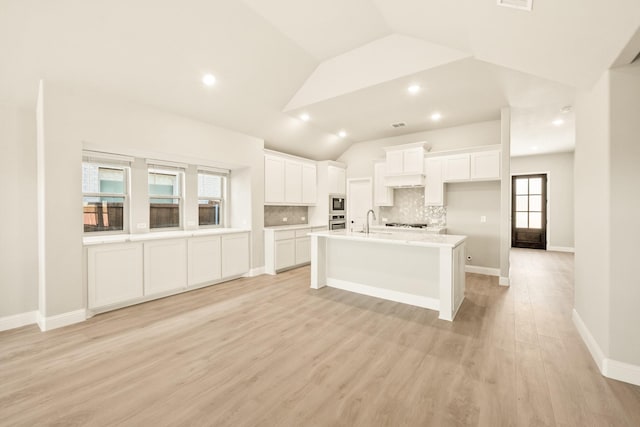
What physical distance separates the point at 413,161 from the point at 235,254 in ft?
13.3

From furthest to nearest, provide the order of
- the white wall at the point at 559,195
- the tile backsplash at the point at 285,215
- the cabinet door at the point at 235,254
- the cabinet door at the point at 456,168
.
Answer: the white wall at the point at 559,195 → the tile backsplash at the point at 285,215 → the cabinet door at the point at 456,168 → the cabinet door at the point at 235,254

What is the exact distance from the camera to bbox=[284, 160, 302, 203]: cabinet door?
241 inches

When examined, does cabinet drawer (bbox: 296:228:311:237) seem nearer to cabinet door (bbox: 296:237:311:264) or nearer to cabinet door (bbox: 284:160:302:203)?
cabinet door (bbox: 296:237:311:264)

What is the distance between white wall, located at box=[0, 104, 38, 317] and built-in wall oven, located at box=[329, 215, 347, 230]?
528 centimetres

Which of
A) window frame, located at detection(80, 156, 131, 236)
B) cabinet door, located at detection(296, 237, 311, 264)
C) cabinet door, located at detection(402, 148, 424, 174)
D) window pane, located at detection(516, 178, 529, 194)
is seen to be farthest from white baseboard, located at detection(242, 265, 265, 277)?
window pane, located at detection(516, 178, 529, 194)

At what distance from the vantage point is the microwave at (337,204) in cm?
698

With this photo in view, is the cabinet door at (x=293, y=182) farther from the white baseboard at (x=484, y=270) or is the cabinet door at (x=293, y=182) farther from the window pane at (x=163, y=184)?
the white baseboard at (x=484, y=270)

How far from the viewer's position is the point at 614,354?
83.9 inches

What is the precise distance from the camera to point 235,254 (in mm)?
5078

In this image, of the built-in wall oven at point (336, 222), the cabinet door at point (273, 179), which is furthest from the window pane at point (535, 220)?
the cabinet door at point (273, 179)

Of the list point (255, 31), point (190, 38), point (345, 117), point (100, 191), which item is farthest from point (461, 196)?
point (100, 191)

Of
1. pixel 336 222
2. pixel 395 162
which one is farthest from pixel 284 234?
pixel 395 162

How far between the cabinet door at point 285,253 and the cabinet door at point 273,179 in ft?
3.06

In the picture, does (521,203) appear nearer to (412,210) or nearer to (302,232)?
(412,210)
